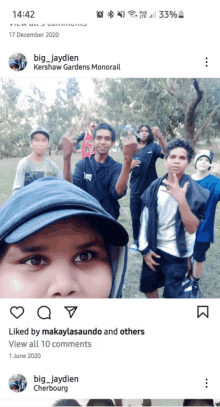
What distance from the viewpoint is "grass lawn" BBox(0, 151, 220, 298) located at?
2.43ft

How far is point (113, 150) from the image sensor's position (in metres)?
0.78

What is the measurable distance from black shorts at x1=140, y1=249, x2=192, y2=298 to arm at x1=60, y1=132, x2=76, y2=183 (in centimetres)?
32

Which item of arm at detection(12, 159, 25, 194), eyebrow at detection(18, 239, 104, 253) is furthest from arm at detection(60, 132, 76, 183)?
eyebrow at detection(18, 239, 104, 253)

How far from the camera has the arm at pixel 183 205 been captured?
29.6 inches

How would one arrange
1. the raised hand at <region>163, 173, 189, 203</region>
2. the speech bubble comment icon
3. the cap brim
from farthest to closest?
the raised hand at <region>163, 173, 189, 203</region>
the speech bubble comment icon
the cap brim

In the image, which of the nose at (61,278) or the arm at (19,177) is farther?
the arm at (19,177)

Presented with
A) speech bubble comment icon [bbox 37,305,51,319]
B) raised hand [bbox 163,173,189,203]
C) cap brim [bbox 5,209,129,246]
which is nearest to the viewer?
cap brim [bbox 5,209,129,246]

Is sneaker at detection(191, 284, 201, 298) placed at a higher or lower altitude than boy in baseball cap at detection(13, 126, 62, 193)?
lower

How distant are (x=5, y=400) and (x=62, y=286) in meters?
0.33

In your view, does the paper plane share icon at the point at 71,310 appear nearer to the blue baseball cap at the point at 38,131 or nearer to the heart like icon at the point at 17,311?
the heart like icon at the point at 17,311

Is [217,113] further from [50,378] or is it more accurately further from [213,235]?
[50,378]

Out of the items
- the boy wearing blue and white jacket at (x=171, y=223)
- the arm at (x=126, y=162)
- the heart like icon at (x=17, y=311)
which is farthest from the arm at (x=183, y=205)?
the heart like icon at (x=17, y=311)

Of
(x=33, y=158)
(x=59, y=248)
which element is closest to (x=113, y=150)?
(x=33, y=158)

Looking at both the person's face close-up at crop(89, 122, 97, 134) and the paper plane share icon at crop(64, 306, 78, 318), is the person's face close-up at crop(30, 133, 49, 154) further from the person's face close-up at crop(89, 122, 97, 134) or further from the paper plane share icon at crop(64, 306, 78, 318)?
the paper plane share icon at crop(64, 306, 78, 318)
